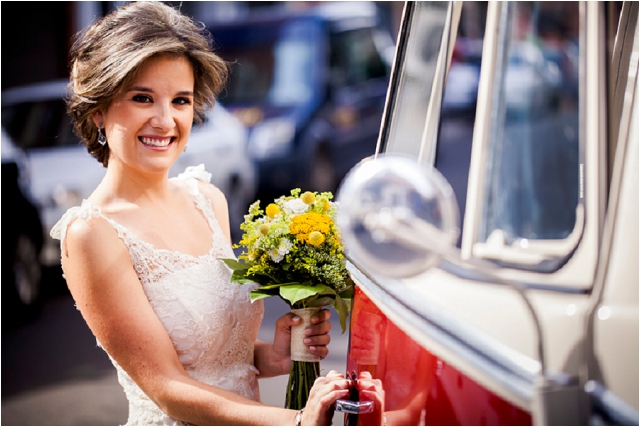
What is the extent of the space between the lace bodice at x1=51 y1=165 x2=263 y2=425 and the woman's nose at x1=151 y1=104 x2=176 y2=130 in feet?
1.01

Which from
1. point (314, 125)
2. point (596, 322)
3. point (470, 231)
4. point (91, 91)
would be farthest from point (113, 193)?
point (314, 125)

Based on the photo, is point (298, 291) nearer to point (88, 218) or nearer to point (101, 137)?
point (88, 218)

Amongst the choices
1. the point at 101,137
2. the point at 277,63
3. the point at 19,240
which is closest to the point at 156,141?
the point at 101,137

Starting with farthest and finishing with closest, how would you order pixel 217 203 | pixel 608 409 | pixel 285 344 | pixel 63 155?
pixel 63 155, pixel 217 203, pixel 285 344, pixel 608 409

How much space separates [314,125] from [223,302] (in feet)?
17.6

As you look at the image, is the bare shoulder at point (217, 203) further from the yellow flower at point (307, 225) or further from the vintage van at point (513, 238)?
the vintage van at point (513, 238)

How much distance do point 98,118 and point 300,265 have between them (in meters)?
0.84

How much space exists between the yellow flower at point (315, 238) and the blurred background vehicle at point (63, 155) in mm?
3887

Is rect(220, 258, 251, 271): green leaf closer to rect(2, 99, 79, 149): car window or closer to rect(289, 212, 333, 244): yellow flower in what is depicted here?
rect(289, 212, 333, 244): yellow flower

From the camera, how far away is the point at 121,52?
2086mm

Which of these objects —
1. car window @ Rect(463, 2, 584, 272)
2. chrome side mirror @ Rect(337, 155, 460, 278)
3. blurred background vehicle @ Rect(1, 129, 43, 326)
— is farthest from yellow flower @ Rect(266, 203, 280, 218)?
blurred background vehicle @ Rect(1, 129, 43, 326)

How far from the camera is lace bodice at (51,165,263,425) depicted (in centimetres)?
208

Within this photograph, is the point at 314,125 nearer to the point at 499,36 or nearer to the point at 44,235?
the point at 44,235

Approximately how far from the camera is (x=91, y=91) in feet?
7.04
